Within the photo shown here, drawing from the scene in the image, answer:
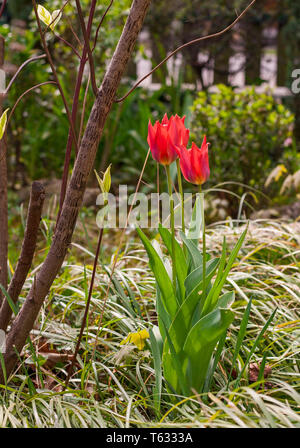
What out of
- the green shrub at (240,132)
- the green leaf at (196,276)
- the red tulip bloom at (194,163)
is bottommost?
the green leaf at (196,276)

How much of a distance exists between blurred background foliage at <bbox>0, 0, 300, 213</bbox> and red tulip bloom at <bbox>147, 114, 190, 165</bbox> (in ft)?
4.49

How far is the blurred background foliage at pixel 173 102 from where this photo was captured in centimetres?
340

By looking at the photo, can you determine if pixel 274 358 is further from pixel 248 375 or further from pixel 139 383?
pixel 139 383

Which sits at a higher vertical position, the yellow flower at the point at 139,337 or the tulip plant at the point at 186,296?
the tulip plant at the point at 186,296

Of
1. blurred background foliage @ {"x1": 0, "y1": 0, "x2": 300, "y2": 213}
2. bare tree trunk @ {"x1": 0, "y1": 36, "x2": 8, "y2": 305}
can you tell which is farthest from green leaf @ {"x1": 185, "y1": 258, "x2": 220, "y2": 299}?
blurred background foliage @ {"x1": 0, "y1": 0, "x2": 300, "y2": 213}

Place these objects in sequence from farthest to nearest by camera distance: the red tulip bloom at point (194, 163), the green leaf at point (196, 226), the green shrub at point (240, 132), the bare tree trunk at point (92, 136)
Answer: the green shrub at point (240, 132) < the green leaf at point (196, 226) < the bare tree trunk at point (92, 136) < the red tulip bloom at point (194, 163)

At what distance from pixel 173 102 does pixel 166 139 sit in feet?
10.2

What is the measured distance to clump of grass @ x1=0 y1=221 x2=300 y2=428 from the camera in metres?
1.14

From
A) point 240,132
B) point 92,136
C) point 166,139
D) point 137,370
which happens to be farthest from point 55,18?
point 240,132

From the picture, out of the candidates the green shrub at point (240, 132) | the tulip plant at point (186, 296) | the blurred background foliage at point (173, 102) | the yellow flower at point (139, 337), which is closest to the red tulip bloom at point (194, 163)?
the tulip plant at point (186, 296)

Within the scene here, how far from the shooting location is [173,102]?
13.6ft

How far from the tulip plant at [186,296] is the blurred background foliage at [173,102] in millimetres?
1384

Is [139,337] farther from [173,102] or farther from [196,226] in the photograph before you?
[173,102]

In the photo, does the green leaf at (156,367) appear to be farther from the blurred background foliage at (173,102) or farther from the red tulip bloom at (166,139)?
the blurred background foliage at (173,102)
